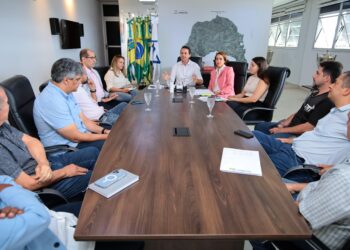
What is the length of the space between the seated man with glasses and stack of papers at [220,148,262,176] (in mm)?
2224

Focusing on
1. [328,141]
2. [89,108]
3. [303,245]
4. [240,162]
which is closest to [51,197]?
[240,162]

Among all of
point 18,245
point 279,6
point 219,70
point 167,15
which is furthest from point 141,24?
point 279,6

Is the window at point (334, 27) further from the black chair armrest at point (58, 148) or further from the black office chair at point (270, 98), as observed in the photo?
the black chair armrest at point (58, 148)

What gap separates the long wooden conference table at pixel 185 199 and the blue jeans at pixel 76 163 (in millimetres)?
293

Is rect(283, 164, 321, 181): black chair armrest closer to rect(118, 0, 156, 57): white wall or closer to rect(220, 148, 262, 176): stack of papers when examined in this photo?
rect(220, 148, 262, 176): stack of papers

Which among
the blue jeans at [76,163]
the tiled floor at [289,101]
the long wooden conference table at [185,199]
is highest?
the long wooden conference table at [185,199]

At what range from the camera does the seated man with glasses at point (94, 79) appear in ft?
9.88

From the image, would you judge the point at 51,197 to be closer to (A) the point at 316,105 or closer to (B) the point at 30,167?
(B) the point at 30,167

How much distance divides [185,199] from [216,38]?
5.28 m

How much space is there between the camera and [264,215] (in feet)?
2.90

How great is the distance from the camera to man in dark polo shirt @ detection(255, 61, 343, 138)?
197 centimetres

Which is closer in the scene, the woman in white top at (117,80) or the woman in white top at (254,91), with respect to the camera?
the woman in white top at (254,91)

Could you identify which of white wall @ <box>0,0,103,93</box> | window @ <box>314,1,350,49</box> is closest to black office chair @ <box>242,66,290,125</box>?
white wall @ <box>0,0,103,93</box>

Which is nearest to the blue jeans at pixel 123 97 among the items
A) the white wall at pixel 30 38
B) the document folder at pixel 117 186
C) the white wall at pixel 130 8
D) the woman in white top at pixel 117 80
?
the woman in white top at pixel 117 80
